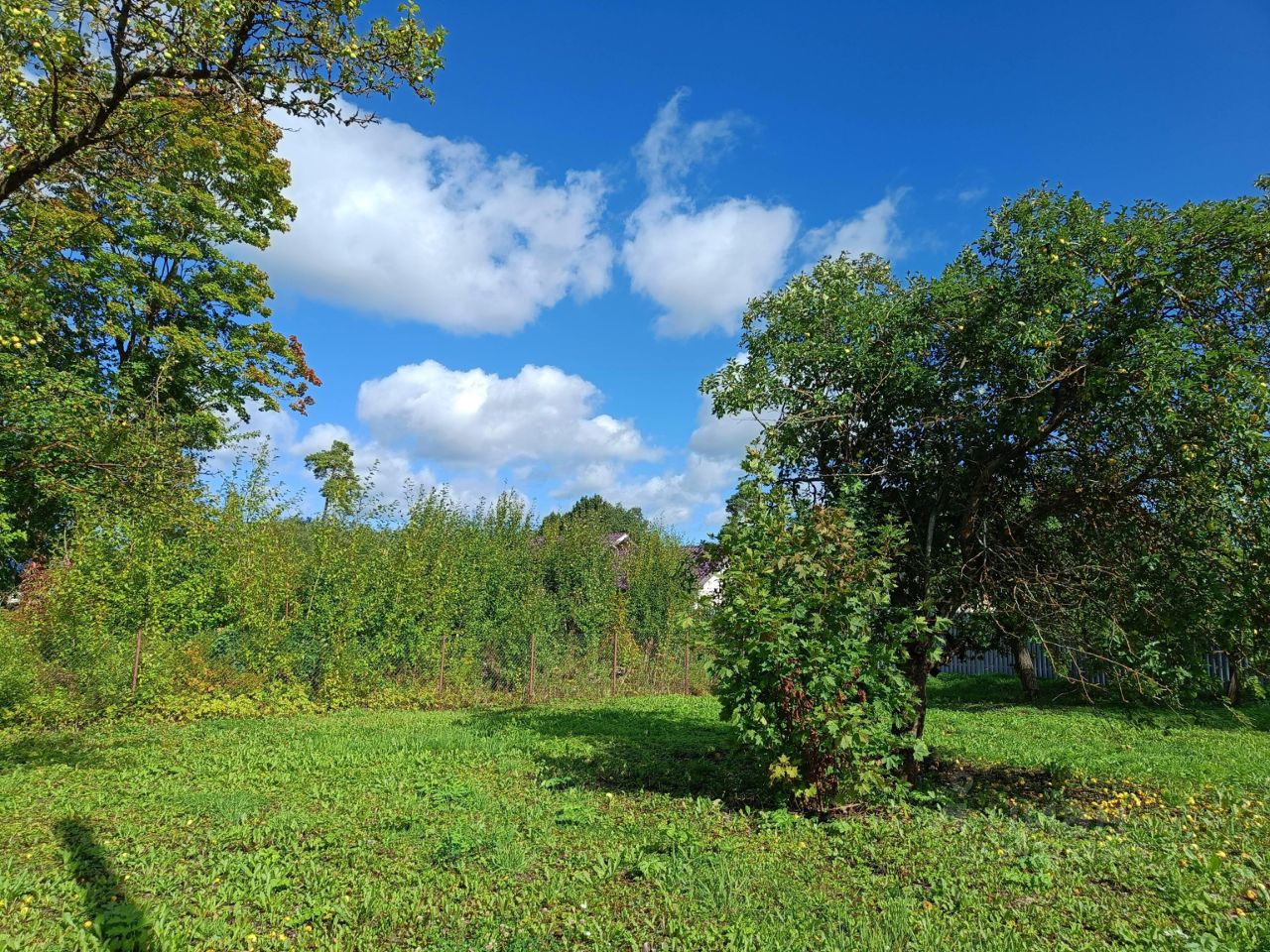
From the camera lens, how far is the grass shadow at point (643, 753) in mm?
6570

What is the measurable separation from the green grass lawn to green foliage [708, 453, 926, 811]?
0.40m

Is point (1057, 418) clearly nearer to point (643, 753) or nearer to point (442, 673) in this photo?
point (643, 753)

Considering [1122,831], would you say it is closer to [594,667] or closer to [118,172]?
[118,172]

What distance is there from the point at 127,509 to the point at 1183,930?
26.6 ft

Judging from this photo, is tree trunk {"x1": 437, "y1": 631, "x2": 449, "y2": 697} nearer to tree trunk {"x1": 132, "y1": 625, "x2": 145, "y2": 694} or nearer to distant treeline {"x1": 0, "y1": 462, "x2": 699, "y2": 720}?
distant treeline {"x1": 0, "y1": 462, "x2": 699, "y2": 720}

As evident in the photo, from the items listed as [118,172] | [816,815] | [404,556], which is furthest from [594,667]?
[118,172]

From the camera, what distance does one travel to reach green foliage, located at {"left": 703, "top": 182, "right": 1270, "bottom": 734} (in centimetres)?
485

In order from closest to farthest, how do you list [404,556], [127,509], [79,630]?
[127,509] → [79,630] → [404,556]

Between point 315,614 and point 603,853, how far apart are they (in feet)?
32.1

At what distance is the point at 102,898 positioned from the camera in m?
4.01

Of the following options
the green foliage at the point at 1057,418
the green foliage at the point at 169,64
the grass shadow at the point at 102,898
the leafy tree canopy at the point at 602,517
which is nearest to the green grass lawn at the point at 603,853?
the grass shadow at the point at 102,898

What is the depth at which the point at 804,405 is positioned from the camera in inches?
263

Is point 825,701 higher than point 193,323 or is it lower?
lower

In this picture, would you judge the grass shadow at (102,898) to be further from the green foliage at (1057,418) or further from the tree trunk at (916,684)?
the tree trunk at (916,684)
